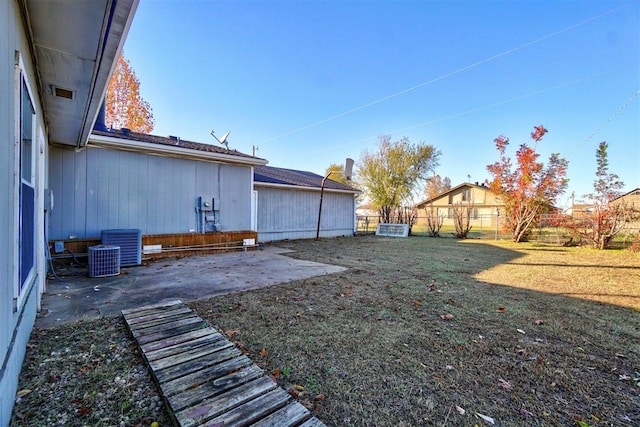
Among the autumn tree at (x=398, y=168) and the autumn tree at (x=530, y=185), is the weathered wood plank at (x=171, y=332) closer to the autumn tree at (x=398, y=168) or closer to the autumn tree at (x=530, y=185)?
the autumn tree at (x=530, y=185)

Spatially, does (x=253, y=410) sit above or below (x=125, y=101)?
below

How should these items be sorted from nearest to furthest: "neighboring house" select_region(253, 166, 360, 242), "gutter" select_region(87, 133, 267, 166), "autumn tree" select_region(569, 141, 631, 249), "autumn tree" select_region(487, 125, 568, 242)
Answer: "gutter" select_region(87, 133, 267, 166) → "autumn tree" select_region(569, 141, 631, 249) → "neighboring house" select_region(253, 166, 360, 242) → "autumn tree" select_region(487, 125, 568, 242)

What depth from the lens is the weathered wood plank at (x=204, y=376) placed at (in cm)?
159

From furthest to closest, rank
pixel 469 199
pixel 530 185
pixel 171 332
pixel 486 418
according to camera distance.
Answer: pixel 469 199 → pixel 530 185 → pixel 171 332 → pixel 486 418

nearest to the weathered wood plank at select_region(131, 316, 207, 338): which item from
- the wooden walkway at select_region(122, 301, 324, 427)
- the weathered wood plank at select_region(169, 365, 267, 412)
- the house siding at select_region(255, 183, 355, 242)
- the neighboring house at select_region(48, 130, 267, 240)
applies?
the wooden walkway at select_region(122, 301, 324, 427)

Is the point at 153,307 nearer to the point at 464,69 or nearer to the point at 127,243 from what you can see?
the point at 127,243

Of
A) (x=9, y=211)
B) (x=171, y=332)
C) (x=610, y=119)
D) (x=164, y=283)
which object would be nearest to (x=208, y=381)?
(x=171, y=332)

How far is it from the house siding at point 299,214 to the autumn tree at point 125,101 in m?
8.91

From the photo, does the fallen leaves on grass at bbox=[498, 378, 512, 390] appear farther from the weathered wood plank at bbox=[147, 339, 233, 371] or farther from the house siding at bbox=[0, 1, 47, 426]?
the house siding at bbox=[0, 1, 47, 426]

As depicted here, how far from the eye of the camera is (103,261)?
433cm

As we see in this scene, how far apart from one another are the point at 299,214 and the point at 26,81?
29.0 feet

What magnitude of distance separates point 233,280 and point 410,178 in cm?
1680

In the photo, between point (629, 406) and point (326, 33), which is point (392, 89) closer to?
point (326, 33)

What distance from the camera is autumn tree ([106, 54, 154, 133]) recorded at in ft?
41.9
